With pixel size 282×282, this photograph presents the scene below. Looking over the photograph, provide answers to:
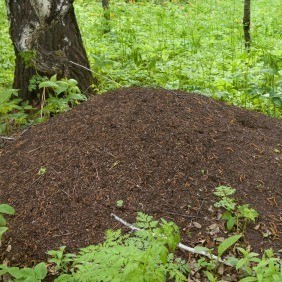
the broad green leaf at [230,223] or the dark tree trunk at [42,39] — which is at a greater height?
the dark tree trunk at [42,39]

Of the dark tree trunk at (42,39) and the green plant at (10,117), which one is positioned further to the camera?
the dark tree trunk at (42,39)

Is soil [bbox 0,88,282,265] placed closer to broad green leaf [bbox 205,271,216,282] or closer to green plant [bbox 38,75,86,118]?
broad green leaf [bbox 205,271,216,282]

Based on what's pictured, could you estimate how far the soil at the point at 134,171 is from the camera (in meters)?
2.98

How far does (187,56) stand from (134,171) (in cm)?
409

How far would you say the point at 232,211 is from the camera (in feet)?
9.91

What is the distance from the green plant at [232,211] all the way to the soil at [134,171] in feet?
0.19

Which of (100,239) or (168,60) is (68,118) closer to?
(100,239)

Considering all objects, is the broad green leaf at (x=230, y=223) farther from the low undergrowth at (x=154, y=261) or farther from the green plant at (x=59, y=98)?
the green plant at (x=59, y=98)

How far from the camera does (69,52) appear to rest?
515cm

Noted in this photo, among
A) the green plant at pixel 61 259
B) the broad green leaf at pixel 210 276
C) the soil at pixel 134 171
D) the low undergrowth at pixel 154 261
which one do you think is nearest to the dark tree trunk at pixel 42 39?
the soil at pixel 134 171

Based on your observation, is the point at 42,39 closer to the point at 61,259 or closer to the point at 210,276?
the point at 61,259

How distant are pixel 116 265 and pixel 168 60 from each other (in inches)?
198

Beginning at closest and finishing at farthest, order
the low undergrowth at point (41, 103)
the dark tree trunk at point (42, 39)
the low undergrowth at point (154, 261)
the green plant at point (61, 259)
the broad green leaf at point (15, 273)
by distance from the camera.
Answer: the low undergrowth at point (154, 261)
the broad green leaf at point (15, 273)
the green plant at point (61, 259)
the low undergrowth at point (41, 103)
the dark tree trunk at point (42, 39)

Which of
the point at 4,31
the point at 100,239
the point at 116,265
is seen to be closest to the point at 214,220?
the point at 100,239
